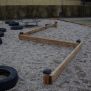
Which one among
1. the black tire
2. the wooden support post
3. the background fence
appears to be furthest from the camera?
the background fence

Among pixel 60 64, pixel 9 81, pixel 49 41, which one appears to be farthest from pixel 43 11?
pixel 9 81

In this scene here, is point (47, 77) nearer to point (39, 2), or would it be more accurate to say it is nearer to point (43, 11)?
point (43, 11)

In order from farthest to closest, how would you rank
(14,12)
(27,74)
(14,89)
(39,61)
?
(14,12) < (39,61) < (27,74) < (14,89)

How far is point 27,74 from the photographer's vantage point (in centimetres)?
426

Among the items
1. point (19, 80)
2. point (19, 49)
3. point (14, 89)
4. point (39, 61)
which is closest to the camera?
point (14, 89)

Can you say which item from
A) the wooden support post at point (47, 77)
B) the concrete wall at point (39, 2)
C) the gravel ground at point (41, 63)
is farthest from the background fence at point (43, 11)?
the wooden support post at point (47, 77)

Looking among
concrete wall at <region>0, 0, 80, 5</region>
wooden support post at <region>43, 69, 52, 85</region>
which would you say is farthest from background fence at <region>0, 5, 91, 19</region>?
wooden support post at <region>43, 69, 52, 85</region>

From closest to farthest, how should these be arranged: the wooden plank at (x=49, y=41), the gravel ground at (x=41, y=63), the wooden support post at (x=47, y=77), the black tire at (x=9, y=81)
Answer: the black tire at (x=9, y=81), the wooden support post at (x=47, y=77), the gravel ground at (x=41, y=63), the wooden plank at (x=49, y=41)

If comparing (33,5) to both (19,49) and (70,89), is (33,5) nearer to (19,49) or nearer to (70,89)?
(19,49)

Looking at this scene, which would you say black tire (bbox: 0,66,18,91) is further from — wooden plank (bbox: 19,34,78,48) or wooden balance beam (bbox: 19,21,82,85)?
wooden plank (bbox: 19,34,78,48)

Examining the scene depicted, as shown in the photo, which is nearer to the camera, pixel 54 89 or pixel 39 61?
pixel 54 89

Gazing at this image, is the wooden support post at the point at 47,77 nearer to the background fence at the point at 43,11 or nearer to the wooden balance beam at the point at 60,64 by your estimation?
the wooden balance beam at the point at 60,64

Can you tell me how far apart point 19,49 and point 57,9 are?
31.3 ft

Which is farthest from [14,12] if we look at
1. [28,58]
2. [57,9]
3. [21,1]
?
[28,58]
